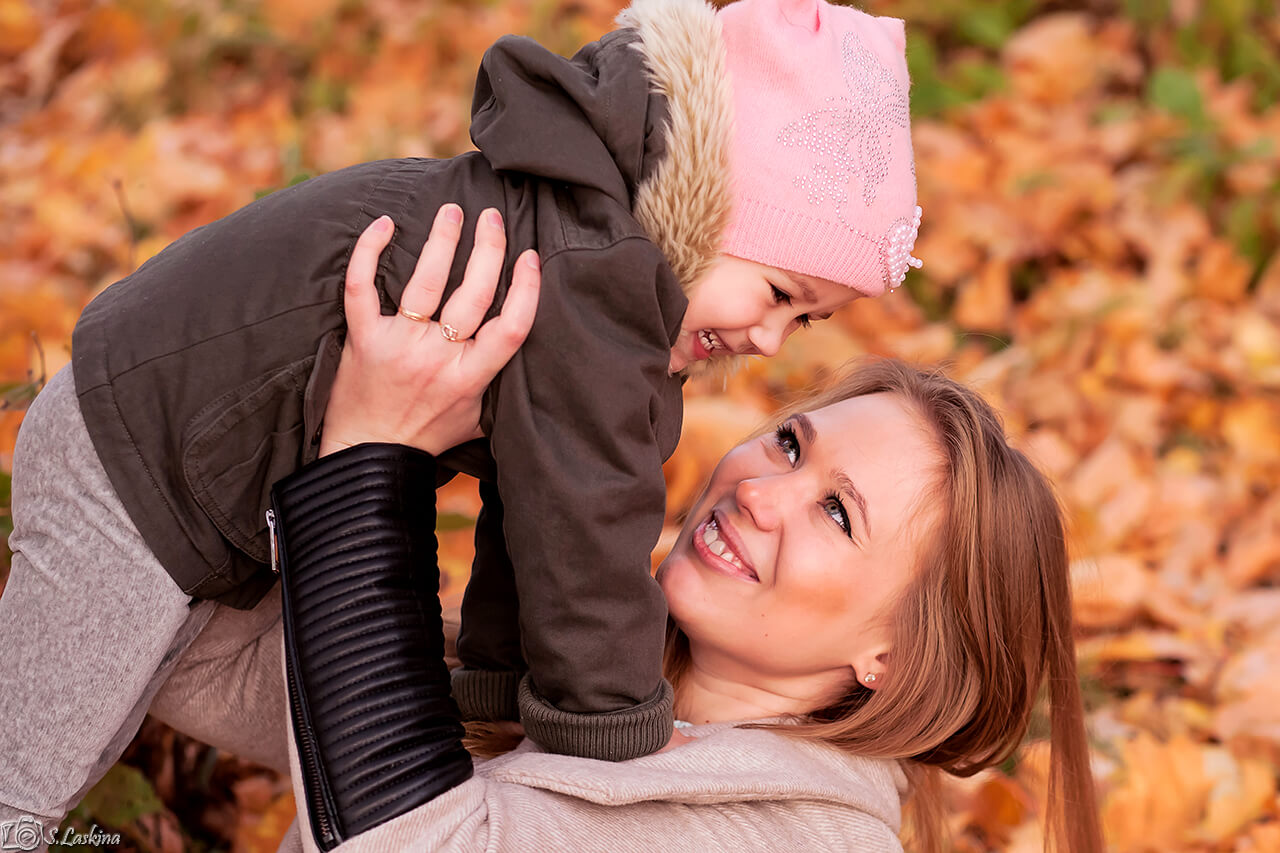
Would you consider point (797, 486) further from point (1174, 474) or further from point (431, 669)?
point (1174, 474)

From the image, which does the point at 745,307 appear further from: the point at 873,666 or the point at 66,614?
the point at 66,614

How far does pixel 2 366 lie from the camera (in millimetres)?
3119

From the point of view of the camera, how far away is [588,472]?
5.56 ft

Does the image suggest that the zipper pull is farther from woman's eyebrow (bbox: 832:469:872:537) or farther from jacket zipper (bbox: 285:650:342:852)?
woman's eyebrow (bbox: 832:469:872:537)

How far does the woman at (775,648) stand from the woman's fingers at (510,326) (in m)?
0.14

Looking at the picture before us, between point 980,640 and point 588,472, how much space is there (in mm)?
853

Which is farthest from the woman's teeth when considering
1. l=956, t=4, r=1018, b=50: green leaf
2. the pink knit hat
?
l=956, t=4, r=1018, b=50: green leaf

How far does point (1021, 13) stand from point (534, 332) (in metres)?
4.14

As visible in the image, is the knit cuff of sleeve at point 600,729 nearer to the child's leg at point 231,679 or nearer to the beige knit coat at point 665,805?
the beige knit coat at point 665,805

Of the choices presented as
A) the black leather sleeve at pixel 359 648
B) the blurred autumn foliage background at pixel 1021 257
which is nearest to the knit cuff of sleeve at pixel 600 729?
the black leather sleeve at pixel 359 648

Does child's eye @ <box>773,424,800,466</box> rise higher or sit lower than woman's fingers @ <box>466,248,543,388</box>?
lower

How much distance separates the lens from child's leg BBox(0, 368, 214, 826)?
169cm

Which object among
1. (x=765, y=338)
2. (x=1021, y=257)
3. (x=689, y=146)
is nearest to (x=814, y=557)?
(x=765, y=338)

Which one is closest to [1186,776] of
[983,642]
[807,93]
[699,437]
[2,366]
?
[983,642]
